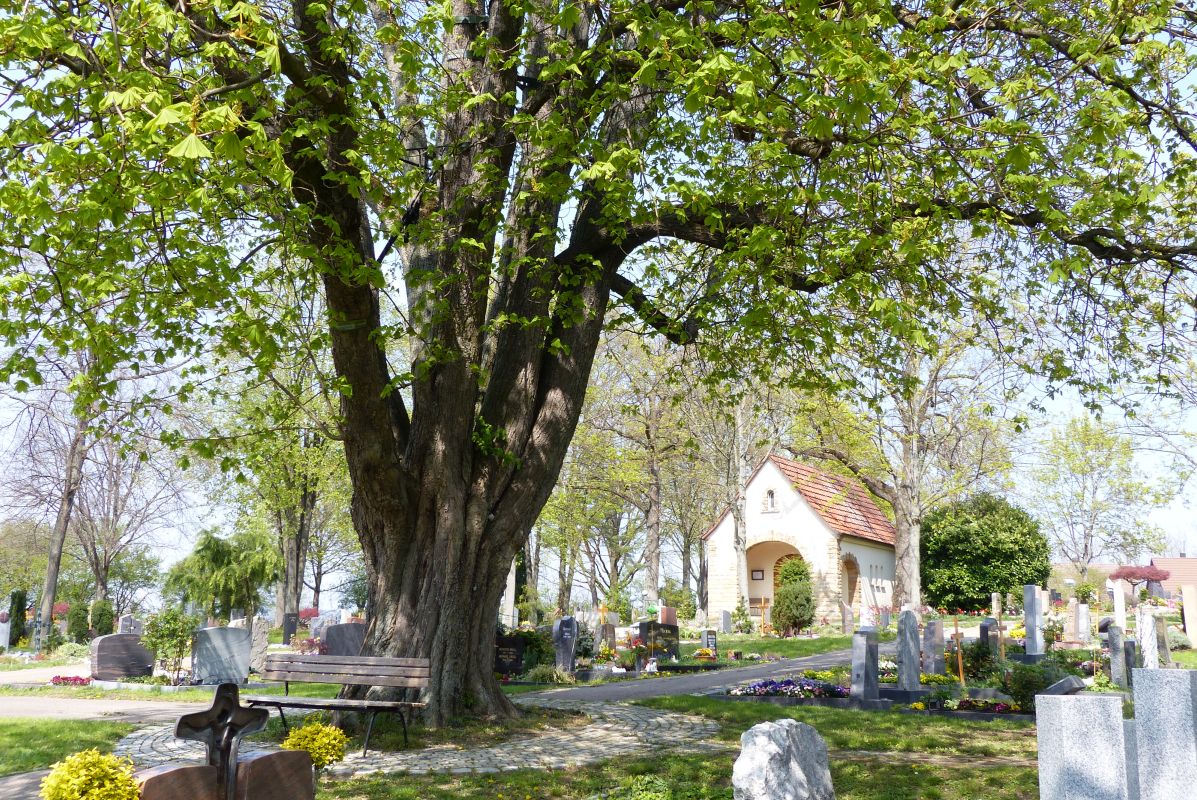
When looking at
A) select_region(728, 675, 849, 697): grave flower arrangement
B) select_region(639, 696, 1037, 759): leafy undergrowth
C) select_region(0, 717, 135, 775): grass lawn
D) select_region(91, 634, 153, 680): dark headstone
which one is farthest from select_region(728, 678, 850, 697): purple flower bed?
select_region(91, 634, 153, 680): dark headstone

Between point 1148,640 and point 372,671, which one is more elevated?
point 372,671

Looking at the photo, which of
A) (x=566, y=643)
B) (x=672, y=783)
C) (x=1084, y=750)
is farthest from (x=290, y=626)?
(x=1084, y=750)

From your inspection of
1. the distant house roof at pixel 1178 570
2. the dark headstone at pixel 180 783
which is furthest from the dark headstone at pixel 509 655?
the distant house roof at pixel 1178 570

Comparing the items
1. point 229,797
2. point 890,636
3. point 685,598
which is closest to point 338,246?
point 229,797

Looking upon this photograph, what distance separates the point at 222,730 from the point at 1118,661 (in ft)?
49.8

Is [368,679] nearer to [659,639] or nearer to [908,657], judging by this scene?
[908,657]

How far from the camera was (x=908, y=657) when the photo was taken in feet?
43.5

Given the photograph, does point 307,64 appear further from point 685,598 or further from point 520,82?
point 685,598

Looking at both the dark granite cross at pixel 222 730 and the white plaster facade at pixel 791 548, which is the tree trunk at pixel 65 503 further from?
the dark granite cross at pixel 222 730

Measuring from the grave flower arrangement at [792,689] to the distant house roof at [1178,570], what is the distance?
181 feet

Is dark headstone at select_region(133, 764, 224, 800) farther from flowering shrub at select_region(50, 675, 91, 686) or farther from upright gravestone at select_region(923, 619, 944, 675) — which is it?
flowering shrub at select_region(50, 675, 91, 686)

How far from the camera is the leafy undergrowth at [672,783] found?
6770 millimetres

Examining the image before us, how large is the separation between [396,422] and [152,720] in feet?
16.2

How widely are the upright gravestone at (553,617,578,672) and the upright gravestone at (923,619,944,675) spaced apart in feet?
20.3
